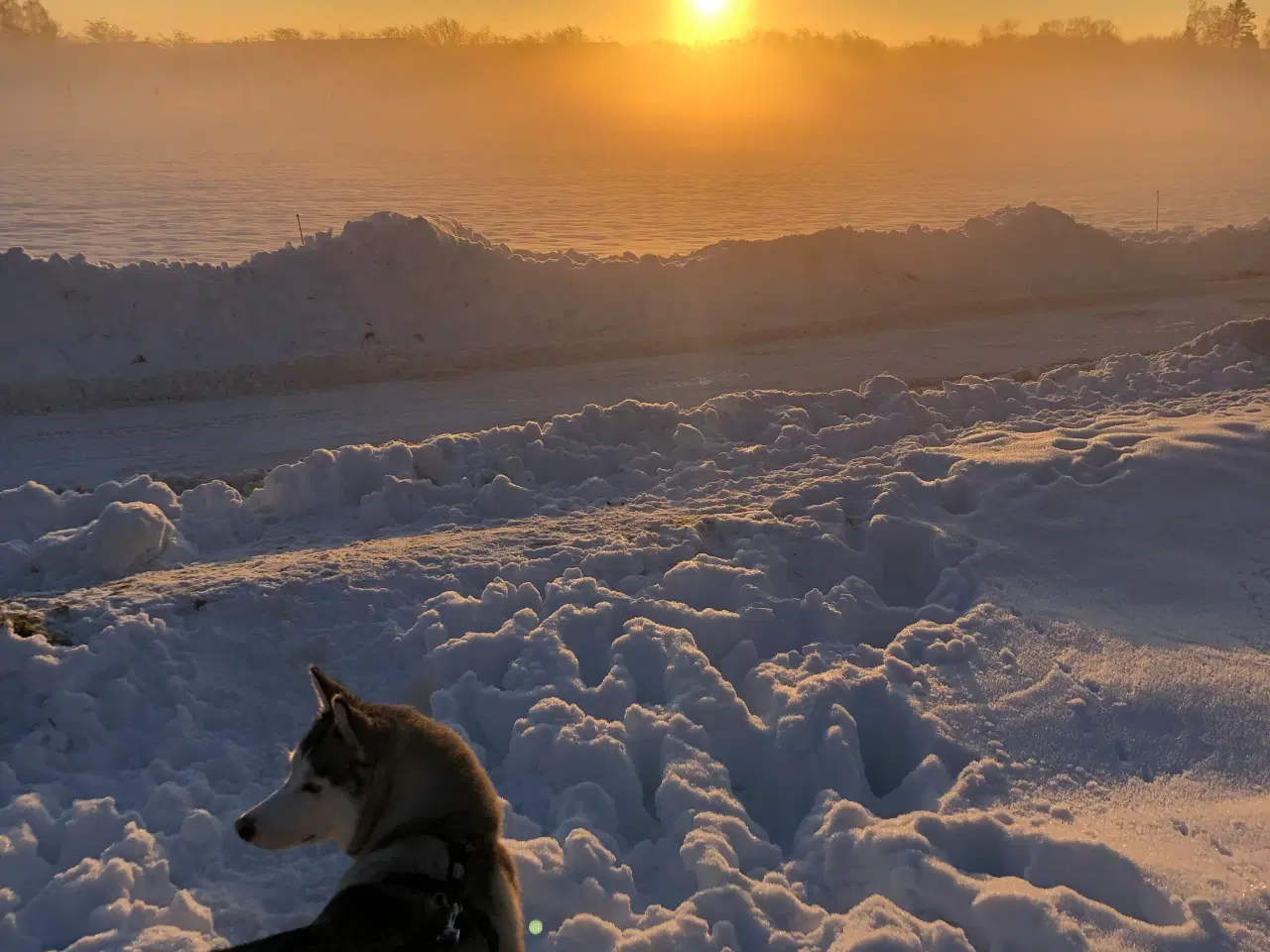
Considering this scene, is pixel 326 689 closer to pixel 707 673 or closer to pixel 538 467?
pixel 707 673

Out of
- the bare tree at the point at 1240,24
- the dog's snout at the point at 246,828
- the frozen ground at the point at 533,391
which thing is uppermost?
the bare tree at the point at 1240,24

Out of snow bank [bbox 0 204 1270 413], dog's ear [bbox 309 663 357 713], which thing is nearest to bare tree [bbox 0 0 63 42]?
snow bank [bbox 0 204 1270 413]

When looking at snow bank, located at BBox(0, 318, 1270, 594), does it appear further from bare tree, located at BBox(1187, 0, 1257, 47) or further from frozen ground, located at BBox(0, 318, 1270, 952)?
bare tree, located at BBox(1187, 0, 1257, 47)

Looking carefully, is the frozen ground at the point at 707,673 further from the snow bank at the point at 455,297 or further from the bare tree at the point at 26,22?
the bare tree at the point at 26,22

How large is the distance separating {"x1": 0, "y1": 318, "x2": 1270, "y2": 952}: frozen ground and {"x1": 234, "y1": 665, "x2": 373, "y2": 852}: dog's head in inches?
37.3

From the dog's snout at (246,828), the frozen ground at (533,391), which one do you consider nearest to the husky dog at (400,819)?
the dog's snout at (246,828)

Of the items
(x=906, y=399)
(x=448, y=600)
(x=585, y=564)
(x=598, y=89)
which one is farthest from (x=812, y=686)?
Answer: (x=598, y=89)

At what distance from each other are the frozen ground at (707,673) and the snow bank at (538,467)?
1.2 inches

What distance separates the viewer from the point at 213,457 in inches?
340

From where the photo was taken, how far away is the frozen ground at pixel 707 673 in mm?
3961

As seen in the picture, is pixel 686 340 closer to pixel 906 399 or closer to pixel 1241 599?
pixel 906 399

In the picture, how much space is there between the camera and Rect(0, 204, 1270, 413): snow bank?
1052 centimetres

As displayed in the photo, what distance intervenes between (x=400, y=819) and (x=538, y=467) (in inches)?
194

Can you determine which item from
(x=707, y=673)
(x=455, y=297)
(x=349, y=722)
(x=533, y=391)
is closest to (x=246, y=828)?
(x=349, y=722)
